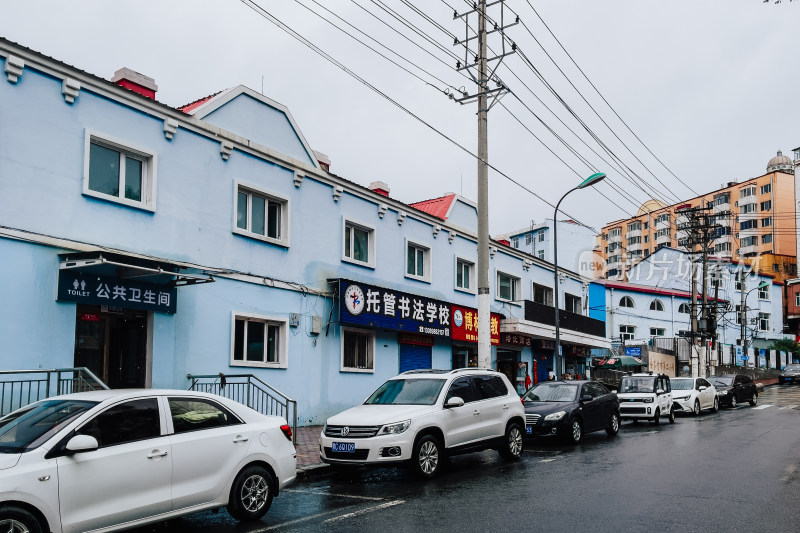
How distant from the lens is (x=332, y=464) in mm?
11109

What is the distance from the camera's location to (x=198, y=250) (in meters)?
15.1

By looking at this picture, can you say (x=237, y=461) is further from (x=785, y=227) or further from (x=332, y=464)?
(x=785, y=227)

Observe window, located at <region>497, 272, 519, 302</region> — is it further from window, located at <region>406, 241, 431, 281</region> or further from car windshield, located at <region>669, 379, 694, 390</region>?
car windshield, located at <region>669, 379, 694, 390</region>

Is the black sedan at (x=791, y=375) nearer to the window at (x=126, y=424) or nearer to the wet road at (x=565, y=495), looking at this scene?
the wet road at (x=565, y=495)

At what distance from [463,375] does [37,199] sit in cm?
812

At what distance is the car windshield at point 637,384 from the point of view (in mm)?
22500

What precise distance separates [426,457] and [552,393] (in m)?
6.67

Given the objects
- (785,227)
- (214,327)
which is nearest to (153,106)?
(214,327)

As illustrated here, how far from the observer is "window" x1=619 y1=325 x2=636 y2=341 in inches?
2194

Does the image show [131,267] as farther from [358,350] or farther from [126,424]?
[358,350]

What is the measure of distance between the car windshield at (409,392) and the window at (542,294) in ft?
58.6

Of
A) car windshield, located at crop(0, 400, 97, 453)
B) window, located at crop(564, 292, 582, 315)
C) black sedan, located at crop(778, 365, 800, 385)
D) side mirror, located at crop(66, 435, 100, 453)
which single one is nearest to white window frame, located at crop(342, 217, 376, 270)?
car windshield, located at crop(0, 400, 97, 453)

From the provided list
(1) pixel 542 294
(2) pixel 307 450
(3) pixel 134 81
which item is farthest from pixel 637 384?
(3) pixel 134 81

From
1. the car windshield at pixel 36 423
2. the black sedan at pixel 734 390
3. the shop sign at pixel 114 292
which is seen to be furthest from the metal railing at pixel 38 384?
the black sedan at pixel 734 390
